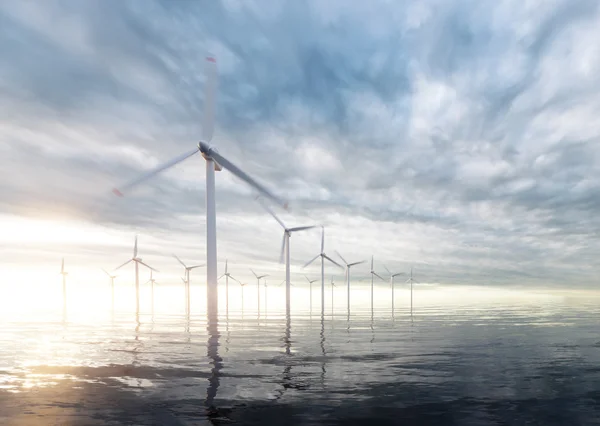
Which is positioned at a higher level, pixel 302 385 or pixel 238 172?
pixel 238 172

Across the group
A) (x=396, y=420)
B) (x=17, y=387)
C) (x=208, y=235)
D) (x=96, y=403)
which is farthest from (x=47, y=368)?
(x=208, y=235)

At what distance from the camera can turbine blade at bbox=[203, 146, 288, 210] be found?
86.6m

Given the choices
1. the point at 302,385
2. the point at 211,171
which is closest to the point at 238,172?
the point at 211,171

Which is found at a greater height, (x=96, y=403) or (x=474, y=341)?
(x=96, y=403)

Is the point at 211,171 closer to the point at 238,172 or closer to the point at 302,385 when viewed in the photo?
the point at 238,172

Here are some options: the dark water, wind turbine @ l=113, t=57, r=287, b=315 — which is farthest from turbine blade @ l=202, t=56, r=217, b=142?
the dark water

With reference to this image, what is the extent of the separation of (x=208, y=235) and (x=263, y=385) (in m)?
51.7

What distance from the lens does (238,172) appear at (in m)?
89.3

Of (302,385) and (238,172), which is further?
(238,172)

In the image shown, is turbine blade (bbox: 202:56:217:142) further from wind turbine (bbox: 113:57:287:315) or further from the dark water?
the dark water

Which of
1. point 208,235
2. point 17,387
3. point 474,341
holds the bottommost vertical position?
point 474,341

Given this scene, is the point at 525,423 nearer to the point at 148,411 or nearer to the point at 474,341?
the point at 148,411

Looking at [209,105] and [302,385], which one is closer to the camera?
[302,385]

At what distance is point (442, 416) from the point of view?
23203 mm
